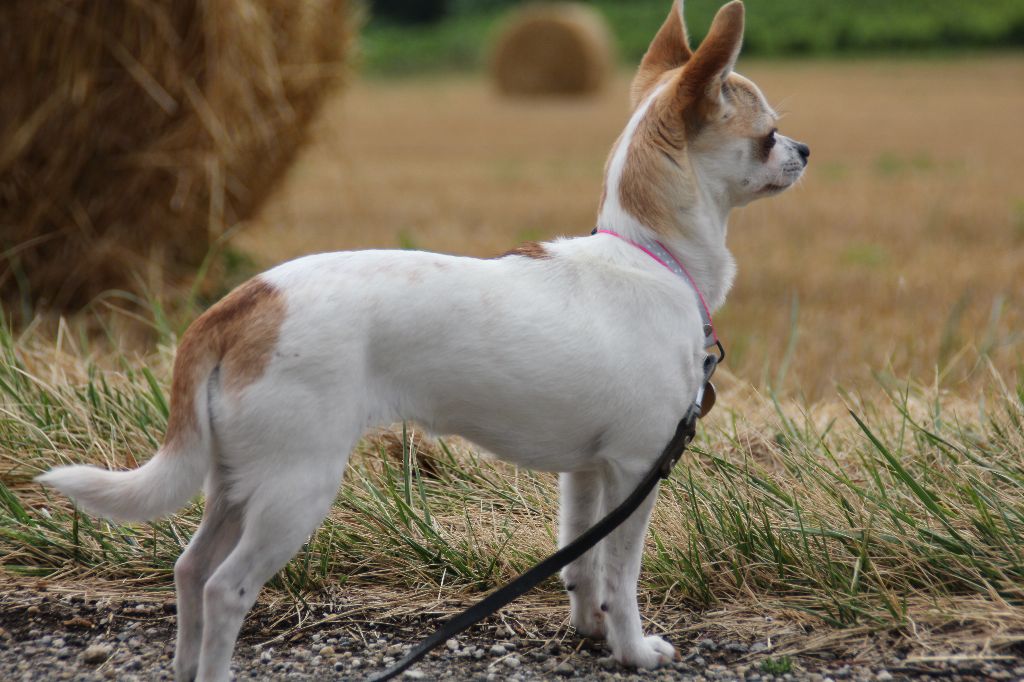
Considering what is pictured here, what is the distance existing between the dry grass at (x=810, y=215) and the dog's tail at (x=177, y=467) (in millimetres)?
1779

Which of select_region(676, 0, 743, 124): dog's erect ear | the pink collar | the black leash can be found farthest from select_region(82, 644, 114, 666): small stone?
select_region(676, 0, 743, 124): dog's erect ear

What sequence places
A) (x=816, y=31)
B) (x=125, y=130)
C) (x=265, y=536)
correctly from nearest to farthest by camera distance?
(x=265, y=536) < (x=125, y=130) < (x=816, y=31)

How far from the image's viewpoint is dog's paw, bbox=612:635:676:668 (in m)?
2.69

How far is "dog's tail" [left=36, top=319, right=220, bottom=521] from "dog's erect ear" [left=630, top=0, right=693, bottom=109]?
1.33 meters

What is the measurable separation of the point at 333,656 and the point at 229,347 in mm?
868

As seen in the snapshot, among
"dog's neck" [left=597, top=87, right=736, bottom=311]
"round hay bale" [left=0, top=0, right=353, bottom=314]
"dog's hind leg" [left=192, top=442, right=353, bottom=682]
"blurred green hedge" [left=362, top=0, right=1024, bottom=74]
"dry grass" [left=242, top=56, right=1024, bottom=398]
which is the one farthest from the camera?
"blurred green hedge" [left=362, top=0, right=1024, bottom=74]

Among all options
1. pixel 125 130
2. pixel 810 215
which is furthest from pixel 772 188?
pixel 810 215

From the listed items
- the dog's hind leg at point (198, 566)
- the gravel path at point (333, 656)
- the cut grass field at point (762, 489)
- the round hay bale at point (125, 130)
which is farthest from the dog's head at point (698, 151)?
the round hay bale at point (125, 130)

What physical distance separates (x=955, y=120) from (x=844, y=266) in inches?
416

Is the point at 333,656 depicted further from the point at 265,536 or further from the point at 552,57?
the point at 552,57

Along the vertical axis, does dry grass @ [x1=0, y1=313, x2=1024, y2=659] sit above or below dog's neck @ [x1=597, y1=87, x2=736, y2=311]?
below

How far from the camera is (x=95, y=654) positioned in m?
2.74

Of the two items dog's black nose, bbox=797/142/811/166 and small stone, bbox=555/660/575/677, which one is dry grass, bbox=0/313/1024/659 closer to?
small stone, bbox=555/660/575/677

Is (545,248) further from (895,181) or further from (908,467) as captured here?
(895,181)
